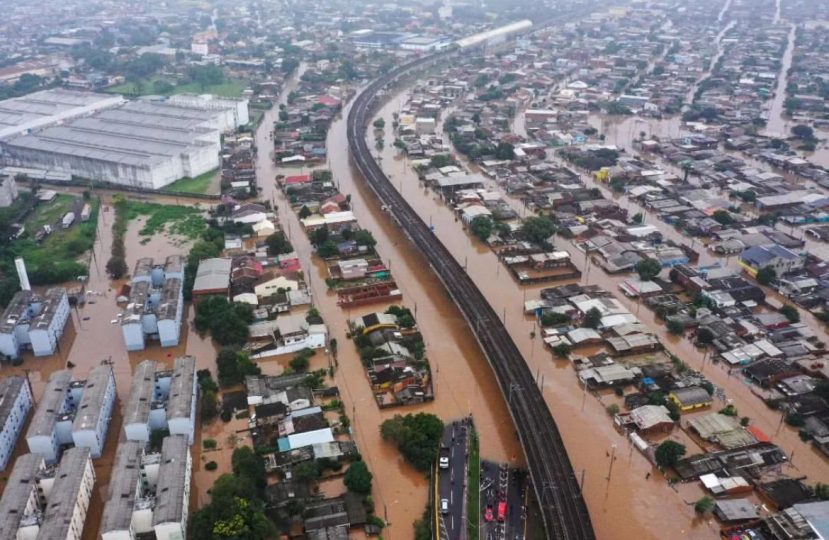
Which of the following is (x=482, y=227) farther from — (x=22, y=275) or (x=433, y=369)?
(x=22, y=275)

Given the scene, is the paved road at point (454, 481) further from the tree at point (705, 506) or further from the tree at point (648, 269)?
the tree at point (648, 269)

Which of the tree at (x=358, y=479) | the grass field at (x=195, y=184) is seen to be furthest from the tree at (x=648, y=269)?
the grass field at (x=195, y=184)

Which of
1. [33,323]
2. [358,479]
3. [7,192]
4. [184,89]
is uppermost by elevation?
[184,89]

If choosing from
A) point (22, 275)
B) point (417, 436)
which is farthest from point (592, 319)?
point (22, 275)

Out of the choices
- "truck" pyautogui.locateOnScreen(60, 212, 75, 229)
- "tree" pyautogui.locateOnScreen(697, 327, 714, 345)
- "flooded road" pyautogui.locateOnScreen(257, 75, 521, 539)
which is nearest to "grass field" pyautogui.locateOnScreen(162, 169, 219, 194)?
"truck" pyautogui.locateOnScreen(60, 212, 75, 229)

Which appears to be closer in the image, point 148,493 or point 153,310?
point 148,493

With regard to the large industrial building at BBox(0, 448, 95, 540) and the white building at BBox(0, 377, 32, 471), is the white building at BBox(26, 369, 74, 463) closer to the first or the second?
the white building at BBox(0, 377, 32, 471)
